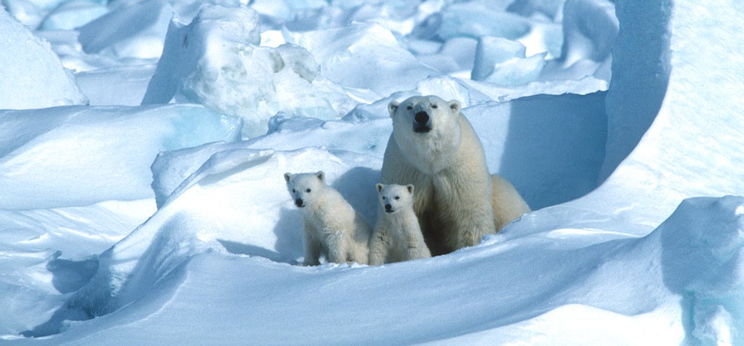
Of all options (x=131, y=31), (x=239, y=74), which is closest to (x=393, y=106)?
(x=239, y=74)

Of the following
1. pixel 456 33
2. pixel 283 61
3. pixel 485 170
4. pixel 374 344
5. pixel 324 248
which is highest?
pixel 374 344

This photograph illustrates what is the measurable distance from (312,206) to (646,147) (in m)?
1.59

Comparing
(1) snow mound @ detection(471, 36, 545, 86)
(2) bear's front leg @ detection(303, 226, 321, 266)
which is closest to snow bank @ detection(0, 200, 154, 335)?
(2) bear's front leg @ detection(303, 226, 321, 266)

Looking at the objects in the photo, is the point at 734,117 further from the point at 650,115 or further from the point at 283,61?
the point at 283,61

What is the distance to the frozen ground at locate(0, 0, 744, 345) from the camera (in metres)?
2.90

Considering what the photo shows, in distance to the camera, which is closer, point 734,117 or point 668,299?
point 668,299

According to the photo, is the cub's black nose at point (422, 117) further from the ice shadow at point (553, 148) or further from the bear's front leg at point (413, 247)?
the ice shadow at point (553, 148)

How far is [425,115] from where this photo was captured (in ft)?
13.0

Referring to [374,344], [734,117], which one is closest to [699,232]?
[374,344]

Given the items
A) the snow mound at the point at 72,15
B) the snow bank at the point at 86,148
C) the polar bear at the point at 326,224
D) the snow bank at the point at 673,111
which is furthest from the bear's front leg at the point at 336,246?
the snow mound at the point at 72,15

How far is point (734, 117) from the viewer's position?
15.9ft

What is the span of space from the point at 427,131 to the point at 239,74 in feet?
12.0

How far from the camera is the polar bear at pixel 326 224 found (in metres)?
4.04

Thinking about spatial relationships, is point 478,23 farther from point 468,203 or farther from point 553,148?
point 468,203
